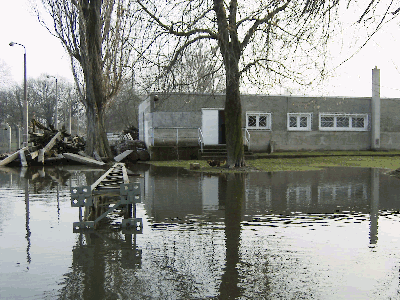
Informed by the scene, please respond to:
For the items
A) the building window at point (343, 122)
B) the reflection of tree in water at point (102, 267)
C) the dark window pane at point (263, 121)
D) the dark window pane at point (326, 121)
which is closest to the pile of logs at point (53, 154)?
the dark window pane at point (263, 121)

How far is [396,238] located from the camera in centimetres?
730

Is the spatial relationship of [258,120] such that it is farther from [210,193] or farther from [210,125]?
[210,193]

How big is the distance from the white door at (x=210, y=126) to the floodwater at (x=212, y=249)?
17220mm

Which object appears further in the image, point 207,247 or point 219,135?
point 219,135

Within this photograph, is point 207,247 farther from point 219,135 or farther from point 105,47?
point 219,135

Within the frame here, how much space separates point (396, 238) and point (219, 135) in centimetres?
2337

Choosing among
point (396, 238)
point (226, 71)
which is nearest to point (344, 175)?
point (226, 71)

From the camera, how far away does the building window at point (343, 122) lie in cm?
3272

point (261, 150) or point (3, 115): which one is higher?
point (3, 115)

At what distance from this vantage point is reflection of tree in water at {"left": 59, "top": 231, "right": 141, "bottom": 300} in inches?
190

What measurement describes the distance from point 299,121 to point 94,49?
14.9 metres

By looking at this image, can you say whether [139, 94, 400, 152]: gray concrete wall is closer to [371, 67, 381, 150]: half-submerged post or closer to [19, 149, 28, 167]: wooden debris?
[371, 67, 381, 150]: half-submerged post

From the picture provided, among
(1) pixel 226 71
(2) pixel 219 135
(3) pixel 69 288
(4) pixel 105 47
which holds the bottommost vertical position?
(3) pixel 69 288

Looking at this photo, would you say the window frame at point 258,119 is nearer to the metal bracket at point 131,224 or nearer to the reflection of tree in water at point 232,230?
the reflection of tree in water at point 232,230
